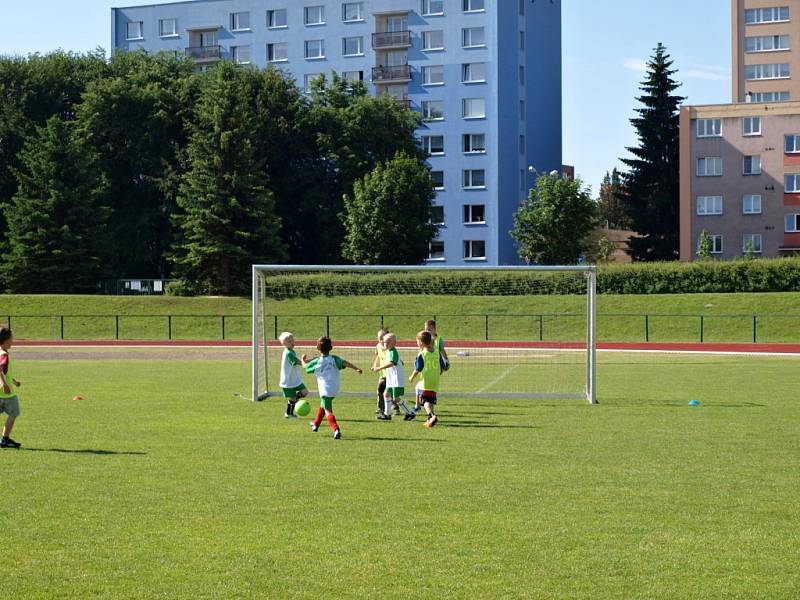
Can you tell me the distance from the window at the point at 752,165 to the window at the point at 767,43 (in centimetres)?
2968

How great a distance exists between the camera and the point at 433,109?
3474 inches

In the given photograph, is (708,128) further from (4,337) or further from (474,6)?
(4,337)

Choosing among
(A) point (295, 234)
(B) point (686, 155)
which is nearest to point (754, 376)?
(A) point (295, 234)

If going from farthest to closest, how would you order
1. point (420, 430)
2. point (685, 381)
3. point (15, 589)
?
point (685, 381) < point (420, 430) < point (15, 589)

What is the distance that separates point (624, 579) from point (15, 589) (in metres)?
4.25

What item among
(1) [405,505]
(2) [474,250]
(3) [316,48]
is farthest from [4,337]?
(3) [316,48]

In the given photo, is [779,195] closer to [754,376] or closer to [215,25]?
[215,25]

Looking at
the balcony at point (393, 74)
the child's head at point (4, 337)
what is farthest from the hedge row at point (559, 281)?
the balcony at point (393, 74)

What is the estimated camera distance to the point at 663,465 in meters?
13.4

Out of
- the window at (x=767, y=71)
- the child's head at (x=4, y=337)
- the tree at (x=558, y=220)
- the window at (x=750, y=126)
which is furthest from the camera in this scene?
the window at (x=767, y=71)

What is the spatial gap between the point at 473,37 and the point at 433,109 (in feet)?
20.2

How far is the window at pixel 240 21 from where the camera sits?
92994 mm

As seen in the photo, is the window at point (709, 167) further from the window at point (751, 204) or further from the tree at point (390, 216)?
the tree at point (390, 216)

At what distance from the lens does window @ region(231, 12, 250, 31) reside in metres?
93.0
